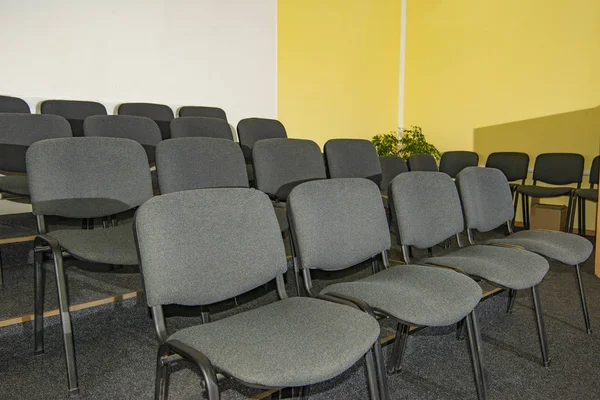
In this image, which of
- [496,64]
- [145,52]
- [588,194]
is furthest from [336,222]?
[496,64]

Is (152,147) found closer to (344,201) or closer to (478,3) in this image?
(344,201)

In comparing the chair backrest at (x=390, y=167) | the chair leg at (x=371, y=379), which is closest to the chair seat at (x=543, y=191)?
the chair backrest at (x=390, y=167)

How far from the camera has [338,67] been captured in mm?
5660

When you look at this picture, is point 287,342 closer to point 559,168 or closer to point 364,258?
point 364,258

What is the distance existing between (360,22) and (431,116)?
159 cm

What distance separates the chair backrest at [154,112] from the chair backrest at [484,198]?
2214mm

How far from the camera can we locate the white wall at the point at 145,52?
3.41 m

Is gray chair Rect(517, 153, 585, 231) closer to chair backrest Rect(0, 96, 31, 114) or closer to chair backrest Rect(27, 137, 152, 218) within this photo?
chair backrest Rect(27, 137, 152, 218)

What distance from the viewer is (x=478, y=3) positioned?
18.9ft

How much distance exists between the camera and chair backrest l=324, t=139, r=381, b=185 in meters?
3.04

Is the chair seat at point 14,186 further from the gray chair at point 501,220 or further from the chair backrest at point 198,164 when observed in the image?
the gray chair at point 501,220

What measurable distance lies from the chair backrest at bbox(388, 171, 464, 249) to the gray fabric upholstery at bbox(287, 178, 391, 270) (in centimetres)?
14

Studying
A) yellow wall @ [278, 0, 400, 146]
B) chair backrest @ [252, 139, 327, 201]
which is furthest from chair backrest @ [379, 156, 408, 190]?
yellow wall @ [278, 0, 400, 146]

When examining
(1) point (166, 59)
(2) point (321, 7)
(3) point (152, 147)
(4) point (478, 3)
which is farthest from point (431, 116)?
(3) point (152, 147)
